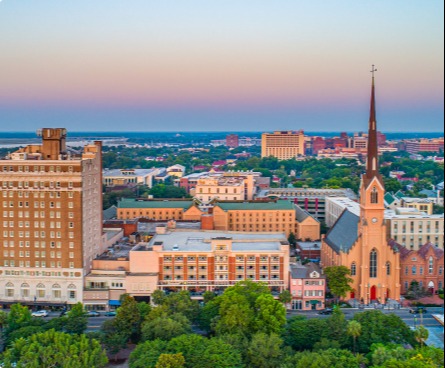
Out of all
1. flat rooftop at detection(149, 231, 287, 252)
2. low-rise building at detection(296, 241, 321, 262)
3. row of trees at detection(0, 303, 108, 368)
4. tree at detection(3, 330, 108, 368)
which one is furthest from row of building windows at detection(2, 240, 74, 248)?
low-rise building at detection(296, 241, 321, 262)

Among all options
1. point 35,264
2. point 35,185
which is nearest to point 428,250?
point 35,264

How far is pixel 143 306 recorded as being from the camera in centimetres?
2186

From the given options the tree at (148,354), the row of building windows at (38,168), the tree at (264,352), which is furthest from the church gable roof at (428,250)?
the row of building windows at (38,168)

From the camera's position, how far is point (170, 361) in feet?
54.7

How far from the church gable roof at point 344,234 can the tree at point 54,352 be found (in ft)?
43.4

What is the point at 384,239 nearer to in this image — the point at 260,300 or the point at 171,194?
the point at 260,300

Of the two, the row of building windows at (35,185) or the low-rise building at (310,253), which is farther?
the low-rise building at (310,253)

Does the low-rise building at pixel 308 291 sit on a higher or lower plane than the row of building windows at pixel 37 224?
lower

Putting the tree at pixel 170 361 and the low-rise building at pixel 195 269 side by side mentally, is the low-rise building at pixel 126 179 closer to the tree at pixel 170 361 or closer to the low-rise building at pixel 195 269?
the low-rise building at pixel 195 269

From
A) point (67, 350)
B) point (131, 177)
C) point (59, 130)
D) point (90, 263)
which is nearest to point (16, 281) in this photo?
point (90, 263)

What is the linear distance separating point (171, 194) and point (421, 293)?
3191 centimetres

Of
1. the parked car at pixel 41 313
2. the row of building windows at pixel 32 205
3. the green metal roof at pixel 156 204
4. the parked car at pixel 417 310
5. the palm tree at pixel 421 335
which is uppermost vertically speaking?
the row of building windows at pixel 32 205

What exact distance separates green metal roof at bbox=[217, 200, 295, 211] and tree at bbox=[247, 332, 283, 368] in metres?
21.2

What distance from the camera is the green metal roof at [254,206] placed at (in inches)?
1553
